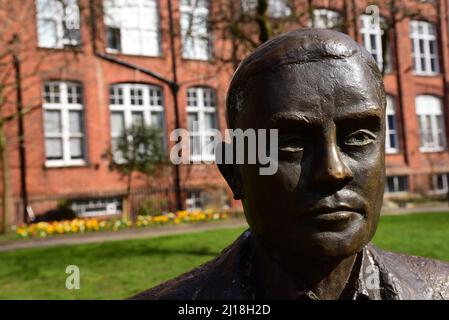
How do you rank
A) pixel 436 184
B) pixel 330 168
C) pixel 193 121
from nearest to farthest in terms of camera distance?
1. pixel 330 168
2. pixel 193 121
3. pixel 436 184

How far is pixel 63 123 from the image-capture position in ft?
61.7

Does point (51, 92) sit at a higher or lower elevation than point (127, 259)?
higher

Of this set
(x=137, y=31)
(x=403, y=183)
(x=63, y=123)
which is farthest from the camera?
(x=403, y=183)

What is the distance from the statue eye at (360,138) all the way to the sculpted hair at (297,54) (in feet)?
0.43

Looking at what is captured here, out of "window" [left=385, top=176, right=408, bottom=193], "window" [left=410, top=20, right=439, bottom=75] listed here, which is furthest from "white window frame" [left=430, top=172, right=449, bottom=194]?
"window" [left=410, top=20, right=439, bottom=75]

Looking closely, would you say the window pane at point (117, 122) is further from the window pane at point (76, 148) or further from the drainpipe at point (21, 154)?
the drainpipe at point (21, 154)

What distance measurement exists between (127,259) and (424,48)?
73.2 feet

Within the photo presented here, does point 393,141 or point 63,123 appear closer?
point 63,123

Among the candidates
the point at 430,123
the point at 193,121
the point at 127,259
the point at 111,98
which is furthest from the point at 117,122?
the point at 430,123

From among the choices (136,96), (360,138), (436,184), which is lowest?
(436,184)

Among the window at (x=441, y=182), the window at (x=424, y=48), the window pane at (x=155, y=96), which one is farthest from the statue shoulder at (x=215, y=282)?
the window at (x=424, y=48)

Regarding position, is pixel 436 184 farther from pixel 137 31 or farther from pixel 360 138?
pixel 360 138
